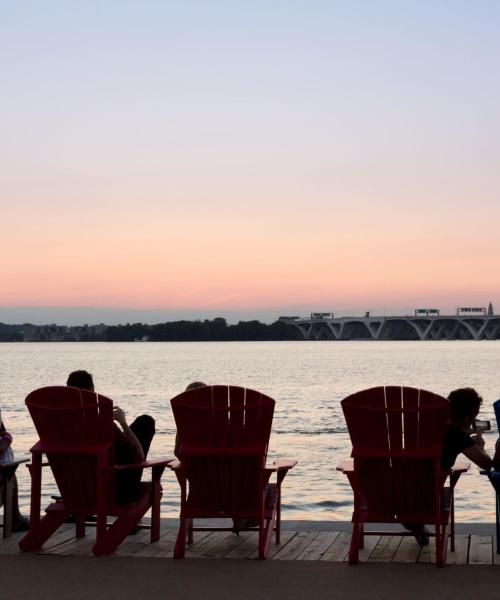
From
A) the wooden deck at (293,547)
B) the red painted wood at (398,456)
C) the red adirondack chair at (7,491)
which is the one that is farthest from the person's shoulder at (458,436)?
the red adirondack chair at (7,491)

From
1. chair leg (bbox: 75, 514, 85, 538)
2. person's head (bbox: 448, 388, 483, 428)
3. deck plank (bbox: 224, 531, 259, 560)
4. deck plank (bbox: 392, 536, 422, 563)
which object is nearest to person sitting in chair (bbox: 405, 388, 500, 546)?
person's head (bbox: 448, 388, 483, 428)

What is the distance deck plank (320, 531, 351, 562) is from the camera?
6516mm

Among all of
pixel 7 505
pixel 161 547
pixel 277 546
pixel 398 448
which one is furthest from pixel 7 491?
pixel 398 448

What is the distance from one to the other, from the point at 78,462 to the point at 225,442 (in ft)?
3.18

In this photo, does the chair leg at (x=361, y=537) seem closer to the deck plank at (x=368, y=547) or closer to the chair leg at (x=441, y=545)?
the deck plank at (x=368, y=547)

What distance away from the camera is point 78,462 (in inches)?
264

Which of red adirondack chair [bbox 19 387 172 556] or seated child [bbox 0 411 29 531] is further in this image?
seated child [bbox 0 411 29 531]

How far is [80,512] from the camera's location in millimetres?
6793

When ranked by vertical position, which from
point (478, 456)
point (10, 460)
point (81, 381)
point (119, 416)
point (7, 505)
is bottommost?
point (7, 505)

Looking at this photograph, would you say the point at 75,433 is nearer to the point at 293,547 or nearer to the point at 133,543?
the point at 133,543

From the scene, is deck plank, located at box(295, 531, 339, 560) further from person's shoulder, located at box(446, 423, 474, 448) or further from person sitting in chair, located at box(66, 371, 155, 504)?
person sitting in chair, located at box(66, 371, 155, 504)

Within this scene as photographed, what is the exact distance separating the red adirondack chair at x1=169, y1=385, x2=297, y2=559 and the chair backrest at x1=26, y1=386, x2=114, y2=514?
473mm

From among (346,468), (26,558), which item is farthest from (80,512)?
(346,468)

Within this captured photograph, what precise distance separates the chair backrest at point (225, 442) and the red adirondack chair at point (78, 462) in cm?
39
